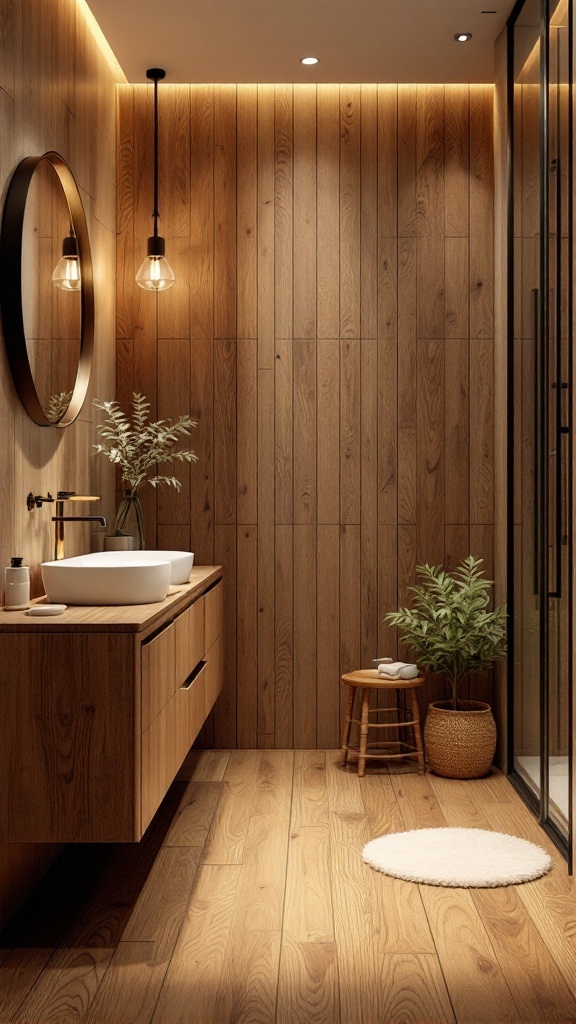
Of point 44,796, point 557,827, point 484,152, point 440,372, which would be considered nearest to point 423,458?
point 440,372

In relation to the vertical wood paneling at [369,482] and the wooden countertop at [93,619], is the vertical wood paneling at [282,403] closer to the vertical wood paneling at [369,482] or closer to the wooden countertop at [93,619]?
the vertical wood paneling at [369,482]

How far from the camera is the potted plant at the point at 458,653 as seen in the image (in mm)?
3719

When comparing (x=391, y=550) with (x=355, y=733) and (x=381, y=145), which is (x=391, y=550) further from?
(x=381, y=145)

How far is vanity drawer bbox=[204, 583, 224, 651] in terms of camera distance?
3.55 m

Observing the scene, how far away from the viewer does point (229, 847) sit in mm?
3029

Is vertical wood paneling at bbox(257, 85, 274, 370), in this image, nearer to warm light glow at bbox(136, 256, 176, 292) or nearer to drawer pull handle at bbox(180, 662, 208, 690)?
warm light glow at bbox(136, 256, 176, 292)

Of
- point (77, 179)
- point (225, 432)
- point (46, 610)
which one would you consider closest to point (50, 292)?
point (77, 179)

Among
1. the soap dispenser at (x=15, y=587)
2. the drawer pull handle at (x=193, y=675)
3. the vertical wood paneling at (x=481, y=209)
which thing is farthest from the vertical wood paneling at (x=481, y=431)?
the soap dispenser at (x=15, y=587)

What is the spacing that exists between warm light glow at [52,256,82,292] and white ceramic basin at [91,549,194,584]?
911mm

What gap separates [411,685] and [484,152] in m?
2.29

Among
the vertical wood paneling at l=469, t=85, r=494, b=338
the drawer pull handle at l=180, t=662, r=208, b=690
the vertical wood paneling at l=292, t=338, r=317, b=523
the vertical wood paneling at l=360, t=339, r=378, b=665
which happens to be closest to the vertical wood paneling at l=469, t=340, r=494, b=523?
the vertical wood paneling at l=469, t=85, r=494, b=338

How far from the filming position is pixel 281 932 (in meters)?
2.41

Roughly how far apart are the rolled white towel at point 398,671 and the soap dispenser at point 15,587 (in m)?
1.73

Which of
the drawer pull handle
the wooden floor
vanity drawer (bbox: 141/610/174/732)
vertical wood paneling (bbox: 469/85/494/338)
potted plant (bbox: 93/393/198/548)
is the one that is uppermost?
vertical wood paneling (bbox: 469/85/494/338)
